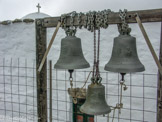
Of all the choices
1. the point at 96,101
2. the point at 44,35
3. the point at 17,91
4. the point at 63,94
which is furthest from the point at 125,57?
the point at 17,91

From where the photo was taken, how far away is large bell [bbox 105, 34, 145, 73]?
130cm

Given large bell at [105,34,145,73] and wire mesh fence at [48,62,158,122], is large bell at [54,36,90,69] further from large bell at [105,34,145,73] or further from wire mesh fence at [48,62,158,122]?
wire mesh fence at [48,62,158,122]

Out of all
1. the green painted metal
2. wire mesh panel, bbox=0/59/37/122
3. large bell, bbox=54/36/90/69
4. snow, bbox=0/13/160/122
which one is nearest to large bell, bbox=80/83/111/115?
large bell, bbox=54/36/90/69

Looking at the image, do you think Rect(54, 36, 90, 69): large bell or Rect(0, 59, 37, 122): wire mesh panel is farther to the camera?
Rect(0, 59, 37, 122): wire mesh panel

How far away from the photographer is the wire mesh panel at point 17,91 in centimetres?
322

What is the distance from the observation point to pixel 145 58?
256 centimetres

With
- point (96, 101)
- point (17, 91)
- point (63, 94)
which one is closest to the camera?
point (96, 101)

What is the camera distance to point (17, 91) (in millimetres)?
3328

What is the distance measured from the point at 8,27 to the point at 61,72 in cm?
145

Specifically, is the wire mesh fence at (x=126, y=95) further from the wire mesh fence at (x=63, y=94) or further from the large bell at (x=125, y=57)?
the large bell at (x=125, y=57)

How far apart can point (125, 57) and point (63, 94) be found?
1900 millimetres


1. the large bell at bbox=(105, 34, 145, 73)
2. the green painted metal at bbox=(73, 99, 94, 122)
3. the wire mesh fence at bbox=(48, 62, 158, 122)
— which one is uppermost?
the large bell at bbox=(105, 34, 145, 73)

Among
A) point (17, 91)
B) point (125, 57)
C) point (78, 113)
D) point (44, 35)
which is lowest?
point (78, 113)

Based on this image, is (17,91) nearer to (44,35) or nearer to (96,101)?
(44,35)
